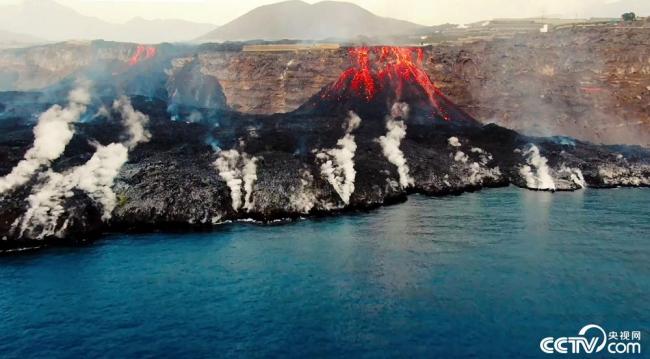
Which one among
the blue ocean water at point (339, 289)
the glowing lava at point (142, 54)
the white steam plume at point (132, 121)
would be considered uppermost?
the glowing lava at point (142, 54)

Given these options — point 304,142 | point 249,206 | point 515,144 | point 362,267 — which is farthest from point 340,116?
point 362,267

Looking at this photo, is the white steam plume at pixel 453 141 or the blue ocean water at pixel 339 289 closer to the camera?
the blue ocean water at pixel 339 289

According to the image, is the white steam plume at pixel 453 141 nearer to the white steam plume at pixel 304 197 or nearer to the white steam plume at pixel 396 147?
the white steam plume at pixel 396 147

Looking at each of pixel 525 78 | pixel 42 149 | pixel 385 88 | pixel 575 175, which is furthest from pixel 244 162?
pixel 525 78

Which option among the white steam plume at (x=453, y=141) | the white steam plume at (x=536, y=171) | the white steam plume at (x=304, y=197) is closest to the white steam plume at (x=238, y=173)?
the white steam plume at (x=304, y=197)

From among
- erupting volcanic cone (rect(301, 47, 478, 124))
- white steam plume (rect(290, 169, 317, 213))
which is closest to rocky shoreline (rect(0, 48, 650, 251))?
white steam plume (rect(290, 169, 317, 213))

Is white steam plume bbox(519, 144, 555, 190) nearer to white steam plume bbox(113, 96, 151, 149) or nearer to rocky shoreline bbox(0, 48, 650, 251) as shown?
rocky shoreline bbox(0, 48, 650, 251)

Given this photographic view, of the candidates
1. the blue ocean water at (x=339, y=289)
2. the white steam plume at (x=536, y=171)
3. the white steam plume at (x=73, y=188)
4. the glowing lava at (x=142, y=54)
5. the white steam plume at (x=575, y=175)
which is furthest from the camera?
the glowing lava at (x=142, y=54)
